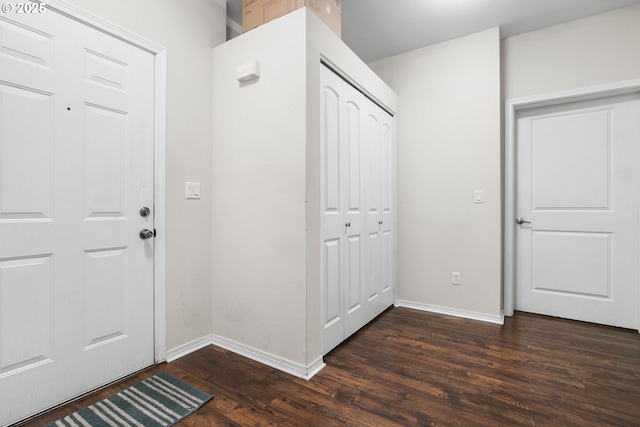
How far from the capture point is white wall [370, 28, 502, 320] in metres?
2.81

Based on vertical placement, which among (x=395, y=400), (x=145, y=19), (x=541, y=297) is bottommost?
(x=395, y=400)

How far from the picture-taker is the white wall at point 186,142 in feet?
6.58

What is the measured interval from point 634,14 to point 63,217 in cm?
432

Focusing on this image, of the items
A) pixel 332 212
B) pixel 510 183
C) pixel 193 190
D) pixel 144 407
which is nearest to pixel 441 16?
pixel 510 183

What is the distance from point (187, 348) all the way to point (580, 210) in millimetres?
3504

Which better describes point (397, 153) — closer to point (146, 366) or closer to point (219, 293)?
point (219, 293)

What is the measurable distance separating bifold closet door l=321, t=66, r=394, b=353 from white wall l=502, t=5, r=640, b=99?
1.29m

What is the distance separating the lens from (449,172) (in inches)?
118

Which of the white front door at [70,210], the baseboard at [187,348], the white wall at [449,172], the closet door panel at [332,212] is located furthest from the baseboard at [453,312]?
the white front door at [70,210]

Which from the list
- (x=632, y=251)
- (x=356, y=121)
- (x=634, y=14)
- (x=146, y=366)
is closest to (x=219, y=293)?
(x=146, y=366)

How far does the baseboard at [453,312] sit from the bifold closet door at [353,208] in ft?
0.80

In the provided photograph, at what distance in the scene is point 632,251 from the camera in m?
2.62

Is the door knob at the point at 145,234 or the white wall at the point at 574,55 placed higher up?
the white wall at the point at 574,55

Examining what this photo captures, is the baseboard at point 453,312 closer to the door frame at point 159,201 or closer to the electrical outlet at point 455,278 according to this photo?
the electrical outlet at point 455,278
